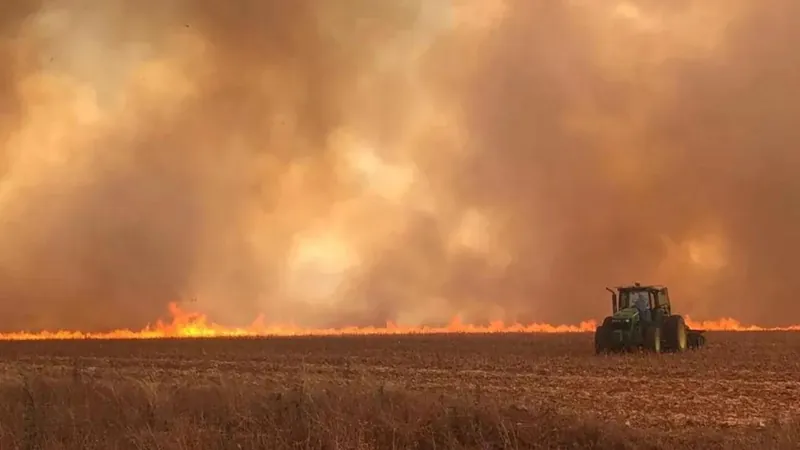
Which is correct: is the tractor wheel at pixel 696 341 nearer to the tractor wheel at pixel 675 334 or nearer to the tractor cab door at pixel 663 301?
the tractor cab door at pixel 663 301

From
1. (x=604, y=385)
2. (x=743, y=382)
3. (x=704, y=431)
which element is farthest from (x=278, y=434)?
(x=743, y=382)

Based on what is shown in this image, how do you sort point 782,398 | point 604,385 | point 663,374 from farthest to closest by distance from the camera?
1. point 663,374
2. point 604,385
3. point 782,398

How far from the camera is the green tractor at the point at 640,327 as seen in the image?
97.5ft

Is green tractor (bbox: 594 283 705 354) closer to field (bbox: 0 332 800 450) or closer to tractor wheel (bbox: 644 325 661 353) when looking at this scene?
tractor wheel (bbox: 644 325 661 353)

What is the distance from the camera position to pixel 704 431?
12023mm

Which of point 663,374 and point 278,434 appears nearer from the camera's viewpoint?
point 278,434

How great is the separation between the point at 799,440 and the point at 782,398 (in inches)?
295

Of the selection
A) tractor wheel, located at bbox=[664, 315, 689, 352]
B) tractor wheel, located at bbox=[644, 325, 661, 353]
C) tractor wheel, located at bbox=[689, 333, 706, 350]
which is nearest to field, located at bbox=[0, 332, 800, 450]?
tractor wheel, located at bbox=[644, 325, 661, 353]

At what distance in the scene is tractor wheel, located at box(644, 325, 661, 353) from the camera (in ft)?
95.8

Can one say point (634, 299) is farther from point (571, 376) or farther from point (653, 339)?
point (571, 376)

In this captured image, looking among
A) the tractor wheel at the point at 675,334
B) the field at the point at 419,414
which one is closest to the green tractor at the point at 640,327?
the tractor wheel at the point at 675,334

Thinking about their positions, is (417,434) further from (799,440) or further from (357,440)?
(799,440)

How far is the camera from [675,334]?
30.0 meters

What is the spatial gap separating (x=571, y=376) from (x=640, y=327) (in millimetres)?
9716
